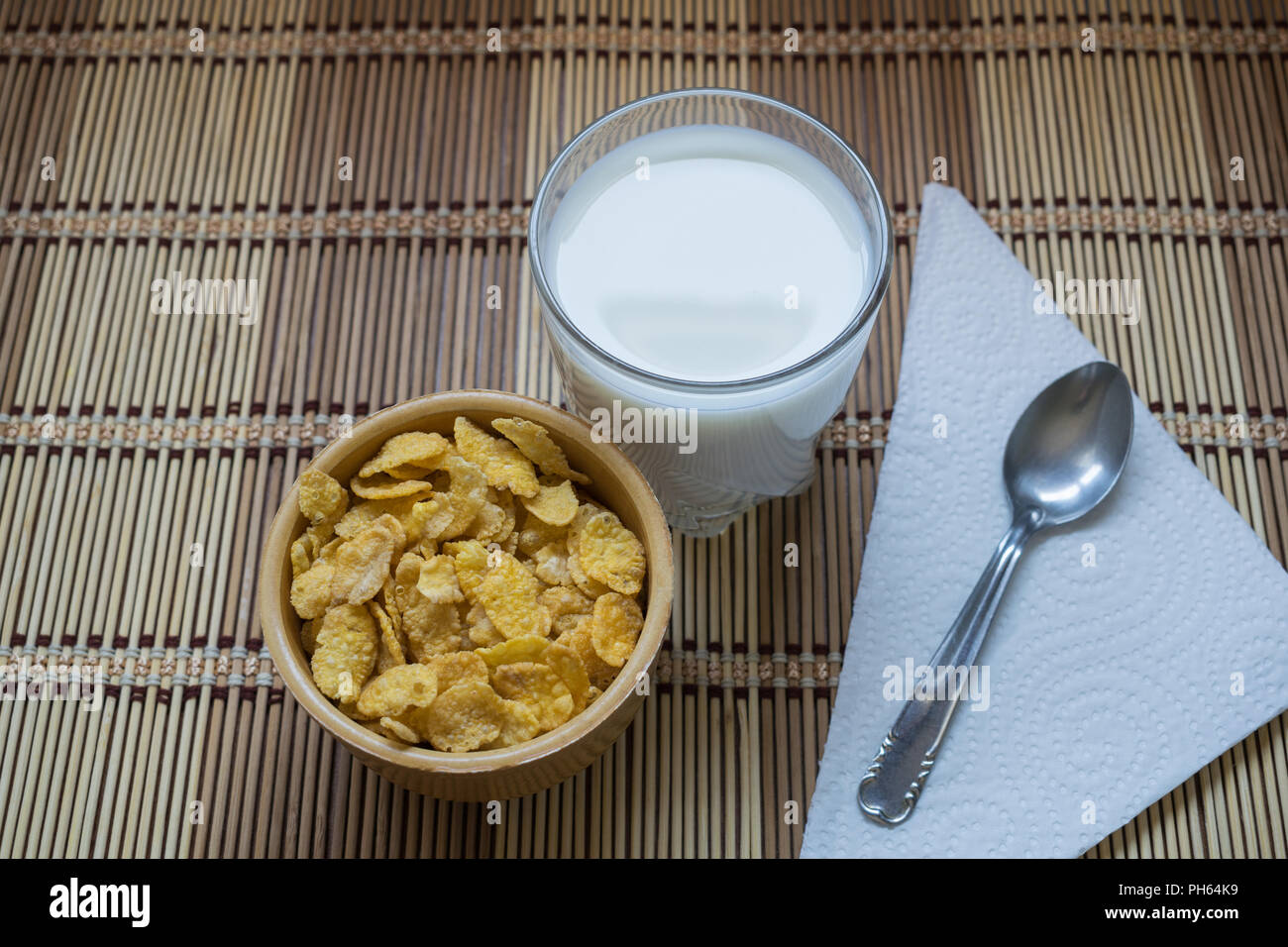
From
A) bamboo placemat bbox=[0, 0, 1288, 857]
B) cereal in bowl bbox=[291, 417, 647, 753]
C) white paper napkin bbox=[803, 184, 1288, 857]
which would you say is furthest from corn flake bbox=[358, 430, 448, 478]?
white paper napkin bbox=[803, 184, 1288, 857]

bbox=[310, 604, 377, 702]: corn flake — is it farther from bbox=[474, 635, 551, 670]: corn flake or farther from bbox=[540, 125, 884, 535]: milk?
bbox=[540, 125, 884, 535]: milk

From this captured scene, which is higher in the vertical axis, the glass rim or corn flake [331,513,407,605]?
the glass rim

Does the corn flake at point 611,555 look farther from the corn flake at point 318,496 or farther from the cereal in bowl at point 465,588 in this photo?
the corn flake at point 318,496

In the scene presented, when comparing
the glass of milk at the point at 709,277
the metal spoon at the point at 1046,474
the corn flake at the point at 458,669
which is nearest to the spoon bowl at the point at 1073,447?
the metal spoon at the point at 1046,474

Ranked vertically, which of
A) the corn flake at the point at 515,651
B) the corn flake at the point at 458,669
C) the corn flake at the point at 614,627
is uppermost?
the corn flake at the point at 614,627

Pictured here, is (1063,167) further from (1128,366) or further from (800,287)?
(800,287)

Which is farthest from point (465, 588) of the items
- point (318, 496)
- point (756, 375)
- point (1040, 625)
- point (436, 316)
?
point (1040, 625)
